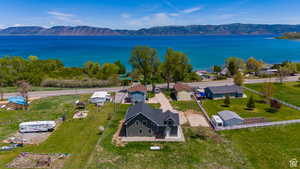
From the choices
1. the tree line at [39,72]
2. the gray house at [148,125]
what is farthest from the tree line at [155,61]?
the gray house at [148,125]

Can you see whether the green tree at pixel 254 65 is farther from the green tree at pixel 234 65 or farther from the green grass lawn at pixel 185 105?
the green grass lawn at pixel 185 105

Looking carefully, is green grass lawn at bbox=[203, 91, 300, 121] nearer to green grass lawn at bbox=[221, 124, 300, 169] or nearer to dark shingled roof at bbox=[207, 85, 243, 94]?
dark shingled roof at bbox=[207, 85, 243, 94]

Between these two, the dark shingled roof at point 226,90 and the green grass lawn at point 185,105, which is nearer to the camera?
the green grass lawn at point 185,105

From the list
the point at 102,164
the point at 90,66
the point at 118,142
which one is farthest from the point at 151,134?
the point at 90,66

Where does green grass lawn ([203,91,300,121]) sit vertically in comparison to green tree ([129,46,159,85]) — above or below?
below

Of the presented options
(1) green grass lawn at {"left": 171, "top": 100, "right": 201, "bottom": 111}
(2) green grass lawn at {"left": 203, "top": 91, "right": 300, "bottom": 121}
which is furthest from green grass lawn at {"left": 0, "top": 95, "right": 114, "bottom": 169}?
(2) green grass lawn at {"left": 203, "top": 91, "right": 300, "bottom": 121}

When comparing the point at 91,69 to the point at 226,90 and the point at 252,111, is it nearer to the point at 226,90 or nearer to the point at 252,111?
the point at 226,90
